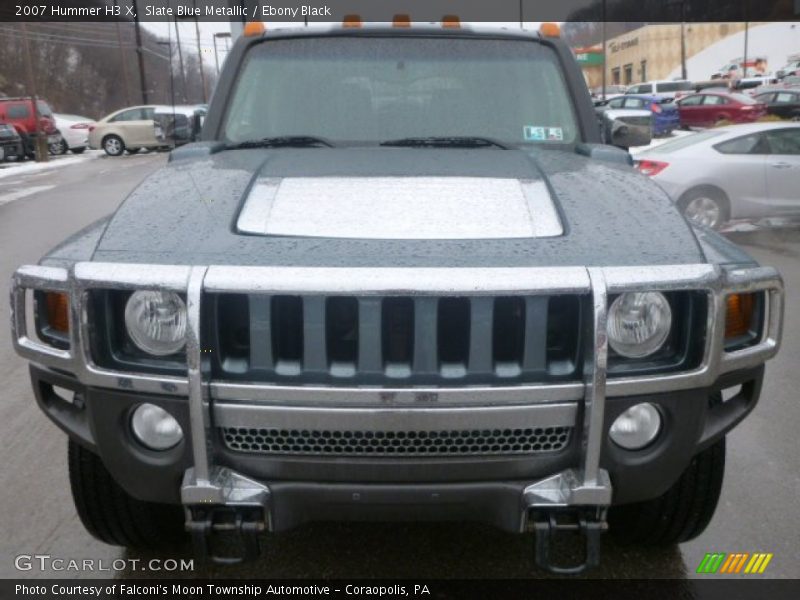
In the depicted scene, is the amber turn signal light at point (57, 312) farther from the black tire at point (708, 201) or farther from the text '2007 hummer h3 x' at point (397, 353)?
the black tire at point (708, 201)

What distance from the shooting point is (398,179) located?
2676 mm

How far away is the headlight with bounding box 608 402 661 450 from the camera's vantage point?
7.24ft

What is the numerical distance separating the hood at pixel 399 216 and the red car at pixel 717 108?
2625 cm

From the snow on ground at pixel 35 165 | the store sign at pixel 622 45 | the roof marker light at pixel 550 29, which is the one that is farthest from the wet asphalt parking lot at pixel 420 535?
the store sign at pixel 622 45

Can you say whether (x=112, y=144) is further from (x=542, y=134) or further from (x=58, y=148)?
(x=542, y=134)

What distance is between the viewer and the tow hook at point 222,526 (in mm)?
2156

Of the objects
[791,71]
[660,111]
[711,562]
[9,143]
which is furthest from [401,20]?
[791,71]

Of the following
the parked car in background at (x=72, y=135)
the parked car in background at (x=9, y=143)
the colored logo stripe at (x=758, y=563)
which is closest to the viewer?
the colored logo stripe at (x=758, y=563)

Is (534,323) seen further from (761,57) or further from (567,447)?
(761,57)

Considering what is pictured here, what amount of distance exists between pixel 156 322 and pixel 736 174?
9140mm

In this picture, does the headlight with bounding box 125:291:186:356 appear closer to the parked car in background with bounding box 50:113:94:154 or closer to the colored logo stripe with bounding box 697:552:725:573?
the colored logo stripe with bounding box 697:552:725:573

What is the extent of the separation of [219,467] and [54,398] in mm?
647

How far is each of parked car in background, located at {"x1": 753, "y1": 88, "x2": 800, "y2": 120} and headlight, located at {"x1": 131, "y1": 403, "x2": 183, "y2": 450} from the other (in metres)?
26.6

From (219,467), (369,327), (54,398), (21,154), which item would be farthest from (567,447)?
(21,154)
